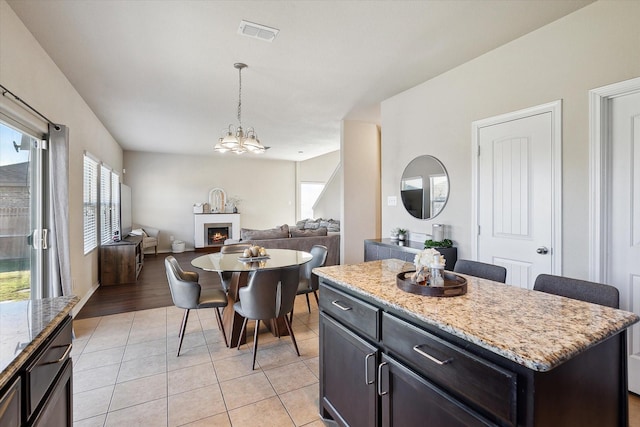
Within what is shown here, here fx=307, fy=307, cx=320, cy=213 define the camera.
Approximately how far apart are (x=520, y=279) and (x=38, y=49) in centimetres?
483

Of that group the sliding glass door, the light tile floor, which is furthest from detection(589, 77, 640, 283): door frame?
the sliding glass door

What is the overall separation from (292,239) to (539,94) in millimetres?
3770

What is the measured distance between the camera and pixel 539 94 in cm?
265

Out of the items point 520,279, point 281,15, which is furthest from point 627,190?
point 281,15

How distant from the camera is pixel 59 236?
3008 mm

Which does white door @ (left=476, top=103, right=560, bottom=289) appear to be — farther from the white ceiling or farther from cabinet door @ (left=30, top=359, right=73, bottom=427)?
cabinet door @ (left=30, top=359, right=73, bottom=427)

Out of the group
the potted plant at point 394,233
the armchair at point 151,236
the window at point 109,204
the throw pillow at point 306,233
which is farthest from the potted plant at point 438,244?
the armchair at point 151,236

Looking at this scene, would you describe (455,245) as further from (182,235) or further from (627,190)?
(182,235)

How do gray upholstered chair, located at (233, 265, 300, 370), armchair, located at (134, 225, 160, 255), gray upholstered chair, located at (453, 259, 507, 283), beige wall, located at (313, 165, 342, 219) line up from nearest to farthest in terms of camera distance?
gray upholstered chair, located at (453, 259, 507, 283) < gray upholstered chair, located at (233, 265, 300, 370) < armchair, located at (134, 225, 160, 255) < beige wall, located at (313, 165, 342, 219)

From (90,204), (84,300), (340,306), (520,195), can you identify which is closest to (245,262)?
(340,306)

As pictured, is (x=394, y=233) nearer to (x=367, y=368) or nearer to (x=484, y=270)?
(x=484, y=270)

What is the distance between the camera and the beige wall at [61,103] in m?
2.28

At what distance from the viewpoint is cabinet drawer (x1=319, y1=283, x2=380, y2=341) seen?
143cm

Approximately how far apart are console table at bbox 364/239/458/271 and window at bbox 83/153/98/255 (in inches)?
156
